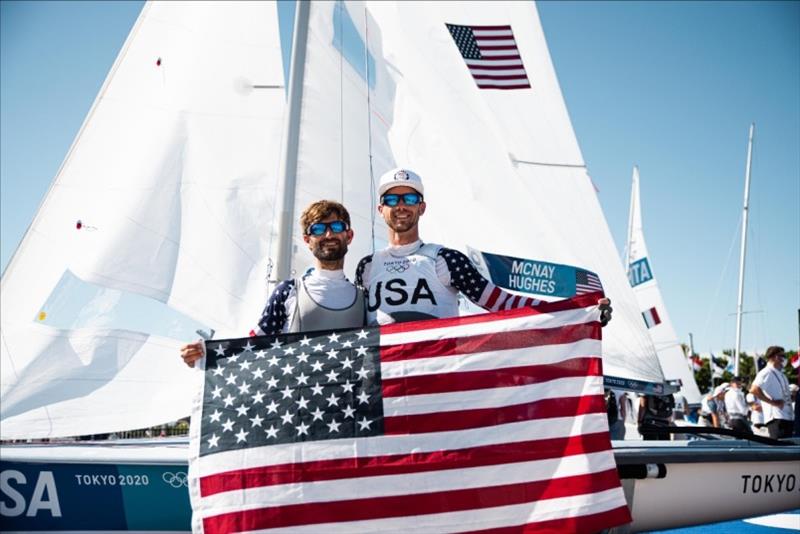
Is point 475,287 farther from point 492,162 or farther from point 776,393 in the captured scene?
point 776,393

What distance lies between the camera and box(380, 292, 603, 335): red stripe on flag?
2758mm

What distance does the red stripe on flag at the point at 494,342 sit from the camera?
2715 millimetres

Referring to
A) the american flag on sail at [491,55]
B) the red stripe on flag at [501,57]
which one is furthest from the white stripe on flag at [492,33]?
the red stripe on flag at [501,57]

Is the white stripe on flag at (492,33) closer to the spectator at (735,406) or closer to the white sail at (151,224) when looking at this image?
the white sail at (151,224)

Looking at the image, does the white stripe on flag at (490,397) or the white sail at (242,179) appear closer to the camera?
the white stripe on flag at (490,397)

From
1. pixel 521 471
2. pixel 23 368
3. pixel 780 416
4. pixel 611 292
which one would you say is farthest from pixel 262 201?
pixel 780 416

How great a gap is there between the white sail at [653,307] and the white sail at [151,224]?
14.3 meters

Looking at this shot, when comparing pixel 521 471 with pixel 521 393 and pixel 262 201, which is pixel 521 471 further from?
pixel 262 201

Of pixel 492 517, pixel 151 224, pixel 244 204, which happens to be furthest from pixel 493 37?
pixel 492 517

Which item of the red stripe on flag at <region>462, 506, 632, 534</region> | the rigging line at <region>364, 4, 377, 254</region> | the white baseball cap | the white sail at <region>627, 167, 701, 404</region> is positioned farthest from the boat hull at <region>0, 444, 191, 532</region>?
the white sail at <region>627, 167, 701, 404</region>

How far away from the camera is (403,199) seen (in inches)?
119

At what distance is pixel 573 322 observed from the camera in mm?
2744

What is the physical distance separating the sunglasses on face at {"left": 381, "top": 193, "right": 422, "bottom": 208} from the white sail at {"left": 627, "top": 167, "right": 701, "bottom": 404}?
50.0 ft

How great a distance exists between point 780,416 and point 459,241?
16.7 ft
